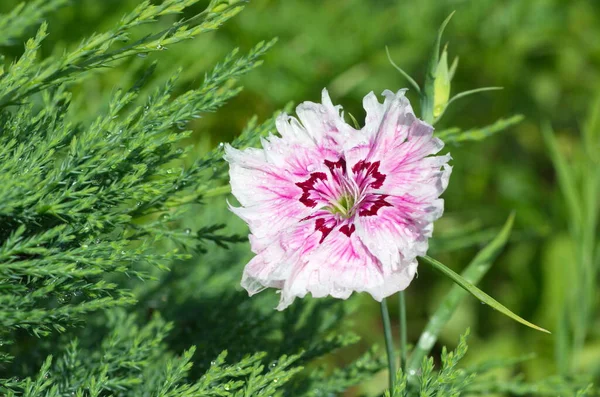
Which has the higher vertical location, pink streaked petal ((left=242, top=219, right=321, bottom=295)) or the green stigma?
pink streaked petal ((left=242, top=219, right=321, bottom=295))

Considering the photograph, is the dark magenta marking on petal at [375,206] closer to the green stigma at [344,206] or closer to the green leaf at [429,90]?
the green stigma at [344,206]

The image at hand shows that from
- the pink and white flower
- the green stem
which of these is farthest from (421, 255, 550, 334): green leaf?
the green stem

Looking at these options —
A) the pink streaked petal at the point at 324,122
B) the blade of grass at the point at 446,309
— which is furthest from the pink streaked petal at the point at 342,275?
the blade of grass at the point at 446,309

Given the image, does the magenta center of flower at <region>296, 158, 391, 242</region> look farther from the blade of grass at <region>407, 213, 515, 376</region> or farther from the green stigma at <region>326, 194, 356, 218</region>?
the blade of grass at <region>407, 213, 515, 376</region>

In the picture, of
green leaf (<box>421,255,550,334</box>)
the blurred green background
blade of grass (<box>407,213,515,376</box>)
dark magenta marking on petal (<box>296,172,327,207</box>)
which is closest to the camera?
green leaf (<box>421,255,550,334</box>)

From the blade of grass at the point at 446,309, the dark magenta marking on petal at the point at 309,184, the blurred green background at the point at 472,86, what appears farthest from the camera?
the blurred green background at the point at 472,86

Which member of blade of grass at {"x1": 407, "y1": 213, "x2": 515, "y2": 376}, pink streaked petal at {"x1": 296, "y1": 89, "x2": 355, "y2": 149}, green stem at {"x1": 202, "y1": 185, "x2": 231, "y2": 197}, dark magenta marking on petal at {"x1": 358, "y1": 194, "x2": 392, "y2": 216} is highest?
pink streaked petal at {"x1": 296, "y1": 89, "x2": 355, "y2": 149}

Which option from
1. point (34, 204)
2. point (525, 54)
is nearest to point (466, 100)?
point (525, 54)

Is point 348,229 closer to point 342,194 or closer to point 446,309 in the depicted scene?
point 342,194

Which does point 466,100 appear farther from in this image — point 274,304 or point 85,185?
point 85,185
